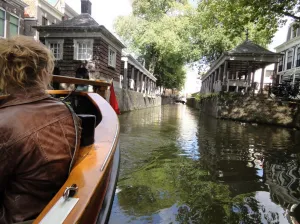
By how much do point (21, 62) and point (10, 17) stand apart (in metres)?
Answer: 18.0

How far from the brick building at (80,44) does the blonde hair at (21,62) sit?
48.3 ft

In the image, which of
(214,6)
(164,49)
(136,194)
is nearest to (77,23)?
(214,6)

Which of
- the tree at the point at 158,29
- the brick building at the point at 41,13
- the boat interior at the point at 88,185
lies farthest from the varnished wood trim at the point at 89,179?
the tree at the point at 158,29

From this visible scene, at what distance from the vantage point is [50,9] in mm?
22719

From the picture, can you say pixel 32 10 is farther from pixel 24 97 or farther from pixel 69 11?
pixel 24 97

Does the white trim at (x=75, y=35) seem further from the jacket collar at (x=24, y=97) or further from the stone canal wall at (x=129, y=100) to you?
the jacket collar at (x=24, y=97)

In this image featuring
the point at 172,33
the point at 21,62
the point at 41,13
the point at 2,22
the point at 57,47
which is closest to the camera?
the point at 21,62

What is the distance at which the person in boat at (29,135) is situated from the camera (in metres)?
1.33

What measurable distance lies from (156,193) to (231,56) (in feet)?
50.3

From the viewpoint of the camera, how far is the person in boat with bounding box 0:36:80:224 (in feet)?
4.38

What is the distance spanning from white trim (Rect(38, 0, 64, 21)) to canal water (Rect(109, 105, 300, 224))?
18.5 meters

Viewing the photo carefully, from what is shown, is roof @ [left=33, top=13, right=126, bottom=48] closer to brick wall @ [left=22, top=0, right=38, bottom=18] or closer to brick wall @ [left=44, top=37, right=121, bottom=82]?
brick wall @ [left=44, top=37, right=121, bottom=82]

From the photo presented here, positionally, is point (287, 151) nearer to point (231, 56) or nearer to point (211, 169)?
point (211, 169)

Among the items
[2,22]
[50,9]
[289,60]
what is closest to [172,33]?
[50,9]
